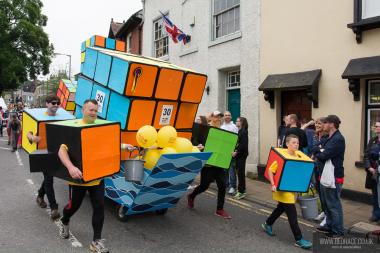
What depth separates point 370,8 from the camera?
7.43 m

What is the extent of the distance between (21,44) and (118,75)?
3418 centimetres

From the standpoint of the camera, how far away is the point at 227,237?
5223mm

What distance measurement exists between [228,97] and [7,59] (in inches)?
1103

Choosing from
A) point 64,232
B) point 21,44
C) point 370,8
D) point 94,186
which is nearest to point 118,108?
point 94,186

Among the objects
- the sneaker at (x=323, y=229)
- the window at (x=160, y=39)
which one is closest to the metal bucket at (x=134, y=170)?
the sneaker at (x=323, y=229)

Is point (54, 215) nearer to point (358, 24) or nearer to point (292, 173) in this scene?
point (292, 173)

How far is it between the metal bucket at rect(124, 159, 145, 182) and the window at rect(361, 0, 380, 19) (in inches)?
221

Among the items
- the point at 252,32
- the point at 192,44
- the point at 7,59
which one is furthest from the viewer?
the point at 7,59

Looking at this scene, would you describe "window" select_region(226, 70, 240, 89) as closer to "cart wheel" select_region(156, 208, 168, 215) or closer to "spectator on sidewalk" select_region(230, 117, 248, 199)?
"spectator on sidewalk" select_region(230, 117, 248, 199)

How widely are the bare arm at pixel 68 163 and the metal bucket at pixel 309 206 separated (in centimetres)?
356

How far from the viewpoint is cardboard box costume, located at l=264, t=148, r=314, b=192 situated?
16.0 ft

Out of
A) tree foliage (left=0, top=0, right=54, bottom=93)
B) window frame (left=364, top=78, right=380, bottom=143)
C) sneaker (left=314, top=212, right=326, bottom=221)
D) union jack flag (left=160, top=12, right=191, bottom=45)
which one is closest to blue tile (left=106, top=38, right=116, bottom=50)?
union jack flag (left=160, top=12, right=191, bottom=45)

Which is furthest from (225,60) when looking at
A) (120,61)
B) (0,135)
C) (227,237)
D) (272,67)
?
(0,135)

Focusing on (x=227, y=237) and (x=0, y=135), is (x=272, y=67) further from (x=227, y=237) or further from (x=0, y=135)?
(x=0, y=135)
